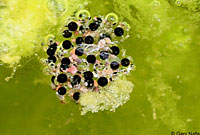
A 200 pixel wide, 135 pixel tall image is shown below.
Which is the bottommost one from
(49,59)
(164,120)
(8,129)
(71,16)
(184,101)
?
(8,129)

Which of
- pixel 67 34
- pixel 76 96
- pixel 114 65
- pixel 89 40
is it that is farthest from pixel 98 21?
pixel 76 96

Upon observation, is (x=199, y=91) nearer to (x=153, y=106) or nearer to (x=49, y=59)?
(x=153, y=106)

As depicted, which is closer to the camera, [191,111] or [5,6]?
[191,111]

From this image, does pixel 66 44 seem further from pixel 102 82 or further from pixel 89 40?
pixel 102 82


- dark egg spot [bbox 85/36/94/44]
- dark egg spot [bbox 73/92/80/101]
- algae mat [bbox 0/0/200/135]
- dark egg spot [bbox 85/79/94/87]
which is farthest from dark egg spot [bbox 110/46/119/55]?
dark egg spot [bbox 73/92/80/101]

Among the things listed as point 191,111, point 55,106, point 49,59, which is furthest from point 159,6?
point 55,106

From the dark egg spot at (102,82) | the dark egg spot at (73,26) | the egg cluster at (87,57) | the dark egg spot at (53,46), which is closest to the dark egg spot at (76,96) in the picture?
the egg cluster at (87,57)
